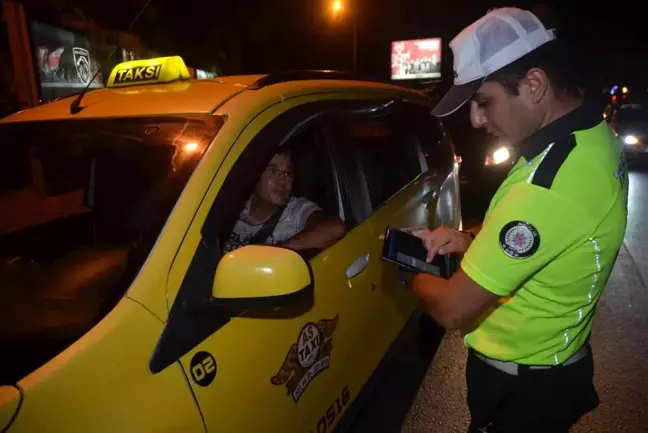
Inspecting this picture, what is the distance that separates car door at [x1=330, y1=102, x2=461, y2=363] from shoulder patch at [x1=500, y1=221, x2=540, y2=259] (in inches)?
45.6

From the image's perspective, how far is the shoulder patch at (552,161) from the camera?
1.19 meters

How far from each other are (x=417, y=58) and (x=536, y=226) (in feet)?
120

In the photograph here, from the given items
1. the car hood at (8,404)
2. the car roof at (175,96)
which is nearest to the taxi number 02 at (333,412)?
the car hood at (8,404)

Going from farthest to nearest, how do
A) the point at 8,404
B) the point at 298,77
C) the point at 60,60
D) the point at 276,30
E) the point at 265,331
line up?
1. the point at 276,30
2. the point at 60,60
3. the point at 298,77
4. the point at 265,331
5. the point at 8,404

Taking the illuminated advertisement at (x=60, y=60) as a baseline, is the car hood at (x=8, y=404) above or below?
below

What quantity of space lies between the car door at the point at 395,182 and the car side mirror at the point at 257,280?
1026 millimetres

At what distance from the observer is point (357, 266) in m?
2.17

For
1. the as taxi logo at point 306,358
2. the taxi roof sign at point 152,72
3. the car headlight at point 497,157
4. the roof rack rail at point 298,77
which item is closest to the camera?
the as taxi logo at point 306,358

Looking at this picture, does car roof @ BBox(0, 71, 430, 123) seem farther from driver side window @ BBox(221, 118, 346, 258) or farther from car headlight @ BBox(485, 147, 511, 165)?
car headlight @ BBox(485, 147, 511, 165)

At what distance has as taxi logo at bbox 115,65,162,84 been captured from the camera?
2.29 meters

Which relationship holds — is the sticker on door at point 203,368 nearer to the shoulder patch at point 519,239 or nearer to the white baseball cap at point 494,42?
the shoulder patch at point 519,239

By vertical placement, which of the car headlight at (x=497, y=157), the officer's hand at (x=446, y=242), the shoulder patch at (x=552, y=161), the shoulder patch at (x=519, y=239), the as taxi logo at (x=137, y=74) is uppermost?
the as taxi logo at (x=137, y=74)

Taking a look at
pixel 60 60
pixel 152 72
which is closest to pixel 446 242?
pixel 152 72

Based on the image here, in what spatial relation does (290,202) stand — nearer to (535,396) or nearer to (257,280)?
(257,280)
